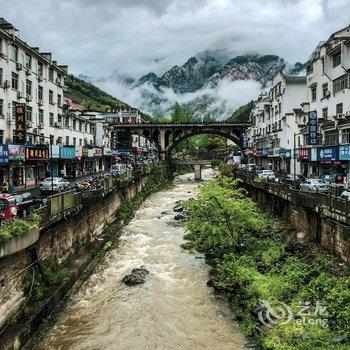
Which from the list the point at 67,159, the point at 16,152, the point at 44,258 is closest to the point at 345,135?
the point at 44,258

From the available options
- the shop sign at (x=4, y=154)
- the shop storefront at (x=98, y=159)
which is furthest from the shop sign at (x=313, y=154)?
the shop storefront at (x=98, y=159)

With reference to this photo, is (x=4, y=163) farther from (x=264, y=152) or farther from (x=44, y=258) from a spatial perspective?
A: (x=264, y=152)

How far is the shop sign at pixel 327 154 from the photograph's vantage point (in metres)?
44.4

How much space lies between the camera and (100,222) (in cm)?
3612

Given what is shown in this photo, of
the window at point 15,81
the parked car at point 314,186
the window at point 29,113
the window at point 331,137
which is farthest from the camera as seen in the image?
the window at point 29,113

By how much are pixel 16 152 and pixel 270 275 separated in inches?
1216

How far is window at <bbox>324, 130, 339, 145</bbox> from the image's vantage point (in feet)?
153

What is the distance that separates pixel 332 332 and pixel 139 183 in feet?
163

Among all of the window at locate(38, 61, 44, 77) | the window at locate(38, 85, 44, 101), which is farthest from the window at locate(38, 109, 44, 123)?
the window at locate(38, 61, 44, 77)

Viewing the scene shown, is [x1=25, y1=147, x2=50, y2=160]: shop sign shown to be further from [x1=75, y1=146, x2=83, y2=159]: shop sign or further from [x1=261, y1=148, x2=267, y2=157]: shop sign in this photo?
[x1=261, y1=148, x2=267, y2=157]: shop sign

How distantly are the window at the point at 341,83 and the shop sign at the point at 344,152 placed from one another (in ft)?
22.4

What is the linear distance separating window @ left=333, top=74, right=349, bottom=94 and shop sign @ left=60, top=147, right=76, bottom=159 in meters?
37.2

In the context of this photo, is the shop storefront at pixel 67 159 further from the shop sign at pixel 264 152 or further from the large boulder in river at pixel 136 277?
the shop sign at pixel 264 152

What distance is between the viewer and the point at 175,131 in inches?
4104
